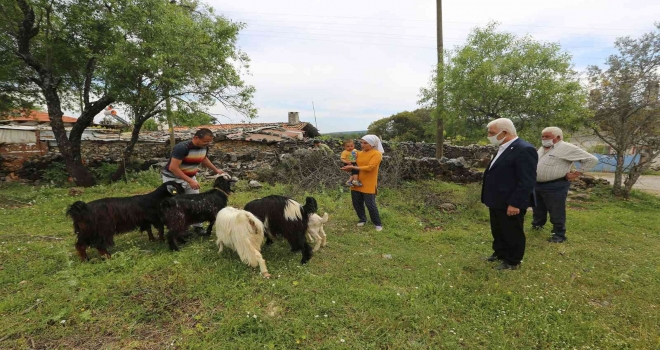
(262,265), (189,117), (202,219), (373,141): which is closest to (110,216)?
(202,219)

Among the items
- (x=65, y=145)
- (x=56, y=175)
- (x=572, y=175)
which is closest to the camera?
(x=572, y=175)

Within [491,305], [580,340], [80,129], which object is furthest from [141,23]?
[580,340]

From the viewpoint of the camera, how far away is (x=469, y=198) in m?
7.26

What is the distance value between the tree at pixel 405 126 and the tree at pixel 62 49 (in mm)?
25695

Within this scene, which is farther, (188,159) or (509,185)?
(188,159)

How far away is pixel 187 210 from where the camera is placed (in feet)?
13.1

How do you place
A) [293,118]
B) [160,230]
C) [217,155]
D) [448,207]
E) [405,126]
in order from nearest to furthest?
[160,230], [448,207], [217,155], [293,118], [405,126]

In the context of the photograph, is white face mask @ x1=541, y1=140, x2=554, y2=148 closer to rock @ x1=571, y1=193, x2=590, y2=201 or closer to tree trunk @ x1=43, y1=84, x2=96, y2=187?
rock @ x1=571, y1=193, x2=590, y2=201

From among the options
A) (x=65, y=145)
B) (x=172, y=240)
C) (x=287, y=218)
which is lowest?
(x=172, y=240)

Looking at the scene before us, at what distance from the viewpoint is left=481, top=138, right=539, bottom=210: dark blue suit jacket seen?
3283 millimetres

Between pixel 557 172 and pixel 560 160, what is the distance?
8.1 inches

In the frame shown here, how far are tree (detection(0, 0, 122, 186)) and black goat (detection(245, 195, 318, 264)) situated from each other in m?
7.58

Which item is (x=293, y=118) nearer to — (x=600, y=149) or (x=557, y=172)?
(x=600, y=149)

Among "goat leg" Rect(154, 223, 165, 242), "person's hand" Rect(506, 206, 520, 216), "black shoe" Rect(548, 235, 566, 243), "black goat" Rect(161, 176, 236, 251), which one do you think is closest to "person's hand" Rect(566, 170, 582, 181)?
"black shoe" Rect(548, 235, 566, 243)
